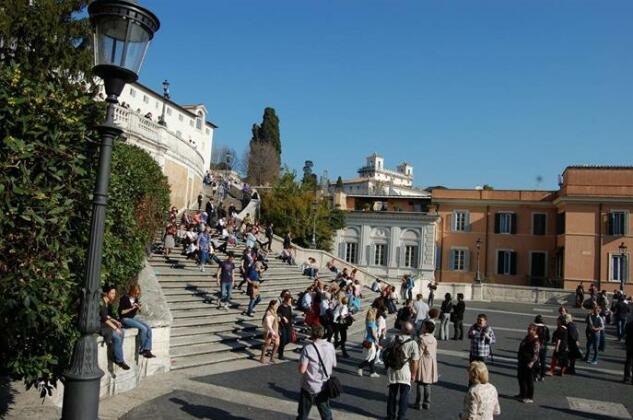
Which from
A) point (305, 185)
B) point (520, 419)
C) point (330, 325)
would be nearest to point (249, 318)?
point (330, 325)

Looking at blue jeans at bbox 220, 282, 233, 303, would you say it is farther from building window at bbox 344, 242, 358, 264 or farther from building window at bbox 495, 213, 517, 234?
building window at bbox 495, 213, 517, 234

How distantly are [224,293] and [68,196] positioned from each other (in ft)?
32.7

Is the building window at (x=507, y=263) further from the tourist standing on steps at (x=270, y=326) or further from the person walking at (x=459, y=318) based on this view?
the tourist standing on steps at (x=270, y=326)

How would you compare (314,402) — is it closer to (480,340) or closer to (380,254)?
(480,340)

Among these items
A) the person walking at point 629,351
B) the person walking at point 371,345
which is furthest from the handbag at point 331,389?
the person walking at point 629,351

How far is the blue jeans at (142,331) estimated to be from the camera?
10.2 meters

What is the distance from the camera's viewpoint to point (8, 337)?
5.70 m

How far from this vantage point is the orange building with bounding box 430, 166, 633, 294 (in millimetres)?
39312

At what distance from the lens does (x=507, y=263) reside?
45594 mm

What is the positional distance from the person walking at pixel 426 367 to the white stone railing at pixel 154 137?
54.1ft

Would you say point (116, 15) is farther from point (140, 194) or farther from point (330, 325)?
point (330, 325)

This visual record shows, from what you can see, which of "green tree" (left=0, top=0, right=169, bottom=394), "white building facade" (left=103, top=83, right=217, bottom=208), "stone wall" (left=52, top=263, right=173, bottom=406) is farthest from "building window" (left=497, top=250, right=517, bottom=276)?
"green tree" (left=0, top=0, right=169, bottom=394)

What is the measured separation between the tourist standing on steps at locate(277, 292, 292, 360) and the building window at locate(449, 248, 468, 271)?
116 feet

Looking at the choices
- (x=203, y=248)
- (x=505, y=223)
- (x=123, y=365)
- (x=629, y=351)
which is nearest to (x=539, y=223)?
(x=505, y=223)
